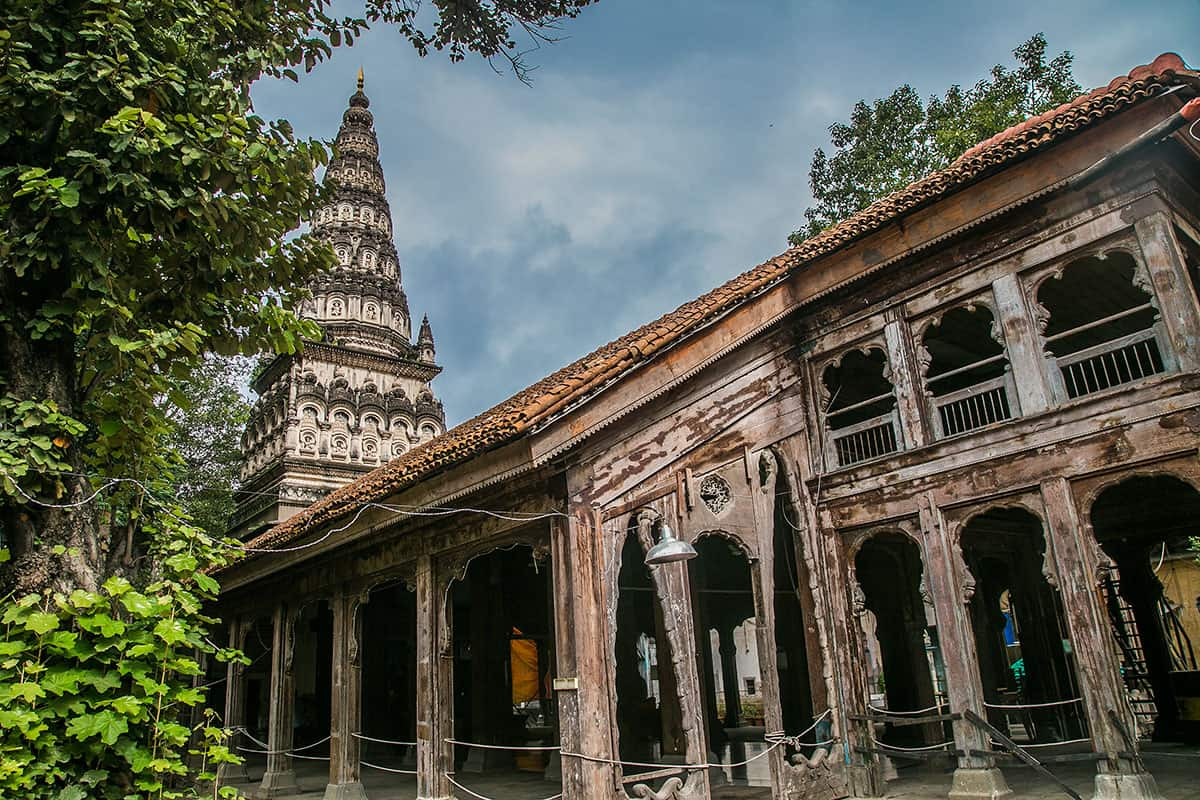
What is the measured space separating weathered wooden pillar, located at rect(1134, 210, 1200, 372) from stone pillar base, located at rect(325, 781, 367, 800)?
1148 centimetres

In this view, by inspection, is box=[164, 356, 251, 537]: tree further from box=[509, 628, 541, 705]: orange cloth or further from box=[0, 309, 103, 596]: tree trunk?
box=[0, 309, 103, 596]: tree trunk

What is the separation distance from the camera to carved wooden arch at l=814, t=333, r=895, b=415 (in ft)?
30.7

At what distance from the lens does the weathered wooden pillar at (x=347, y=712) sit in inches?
462

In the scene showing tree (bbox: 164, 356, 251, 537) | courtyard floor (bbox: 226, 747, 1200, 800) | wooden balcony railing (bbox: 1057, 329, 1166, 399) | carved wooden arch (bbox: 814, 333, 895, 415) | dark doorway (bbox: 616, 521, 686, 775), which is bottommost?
courtyard floor (bbox: 226, 747, 1200, 800)

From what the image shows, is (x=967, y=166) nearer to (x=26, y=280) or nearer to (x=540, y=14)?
(x=540, y=14)

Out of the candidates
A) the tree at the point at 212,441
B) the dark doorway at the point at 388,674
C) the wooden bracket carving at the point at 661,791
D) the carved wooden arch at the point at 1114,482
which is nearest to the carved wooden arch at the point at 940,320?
the carved wooden arch at the point at 1114,482

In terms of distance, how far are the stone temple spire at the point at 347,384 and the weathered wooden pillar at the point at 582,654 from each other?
20953 mm

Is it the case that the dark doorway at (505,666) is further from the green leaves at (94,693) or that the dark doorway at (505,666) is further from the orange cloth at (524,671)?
the green leaves at (94,693)

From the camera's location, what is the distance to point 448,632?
34.6 ft

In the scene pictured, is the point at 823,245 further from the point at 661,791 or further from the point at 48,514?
the point at 48,514

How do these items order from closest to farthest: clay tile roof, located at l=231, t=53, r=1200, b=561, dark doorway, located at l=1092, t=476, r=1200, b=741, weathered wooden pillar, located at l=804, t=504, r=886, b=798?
clay tile roof, located at l=231, t=53, r=1200, b=561 < weathered wooden pillar, located at l=804, t=504, r=886, b=798 < dark doorway, located at l=1092, t=476, r=1200, b=741

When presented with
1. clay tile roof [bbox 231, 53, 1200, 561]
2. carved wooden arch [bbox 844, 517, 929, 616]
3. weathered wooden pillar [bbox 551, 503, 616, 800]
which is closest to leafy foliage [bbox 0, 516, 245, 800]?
weathered wooden pillar [bbox 551, 503, 616, 800]

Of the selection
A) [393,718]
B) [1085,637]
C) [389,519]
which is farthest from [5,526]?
[393,718]

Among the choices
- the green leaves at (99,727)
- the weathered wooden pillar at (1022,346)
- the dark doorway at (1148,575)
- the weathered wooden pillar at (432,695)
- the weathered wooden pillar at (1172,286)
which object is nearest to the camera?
the green leaves at (99,727)
